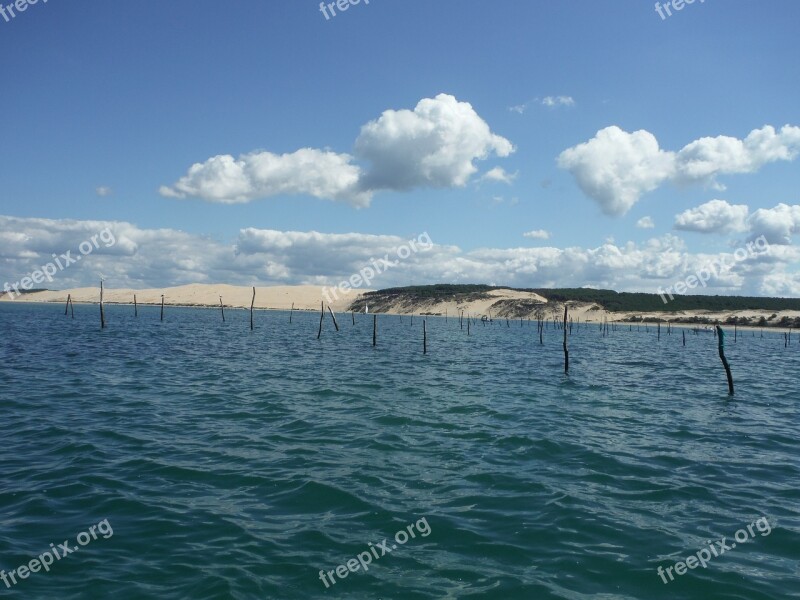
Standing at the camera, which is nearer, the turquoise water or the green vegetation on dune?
the turquoise water

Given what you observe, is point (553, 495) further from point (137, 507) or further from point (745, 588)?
point (137, 507)

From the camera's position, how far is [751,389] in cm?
2780

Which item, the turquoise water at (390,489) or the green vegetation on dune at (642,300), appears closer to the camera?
the turquoise water at (390,489)

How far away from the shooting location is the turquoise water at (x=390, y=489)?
24.7ft

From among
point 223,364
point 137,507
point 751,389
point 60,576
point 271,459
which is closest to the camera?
point 60,576

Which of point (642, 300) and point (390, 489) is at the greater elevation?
point (642, 300)

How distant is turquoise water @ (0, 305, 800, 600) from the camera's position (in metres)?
7.54

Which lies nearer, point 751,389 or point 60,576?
point 60,576

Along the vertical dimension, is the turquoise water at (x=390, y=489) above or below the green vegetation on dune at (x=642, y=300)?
below

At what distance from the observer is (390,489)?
429 inches

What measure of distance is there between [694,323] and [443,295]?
268ft

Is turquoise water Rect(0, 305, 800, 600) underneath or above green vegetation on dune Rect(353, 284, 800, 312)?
underneath

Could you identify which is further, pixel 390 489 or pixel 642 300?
pixel 642 300

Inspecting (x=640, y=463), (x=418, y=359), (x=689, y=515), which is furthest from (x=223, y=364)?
(x=689, y=515)
